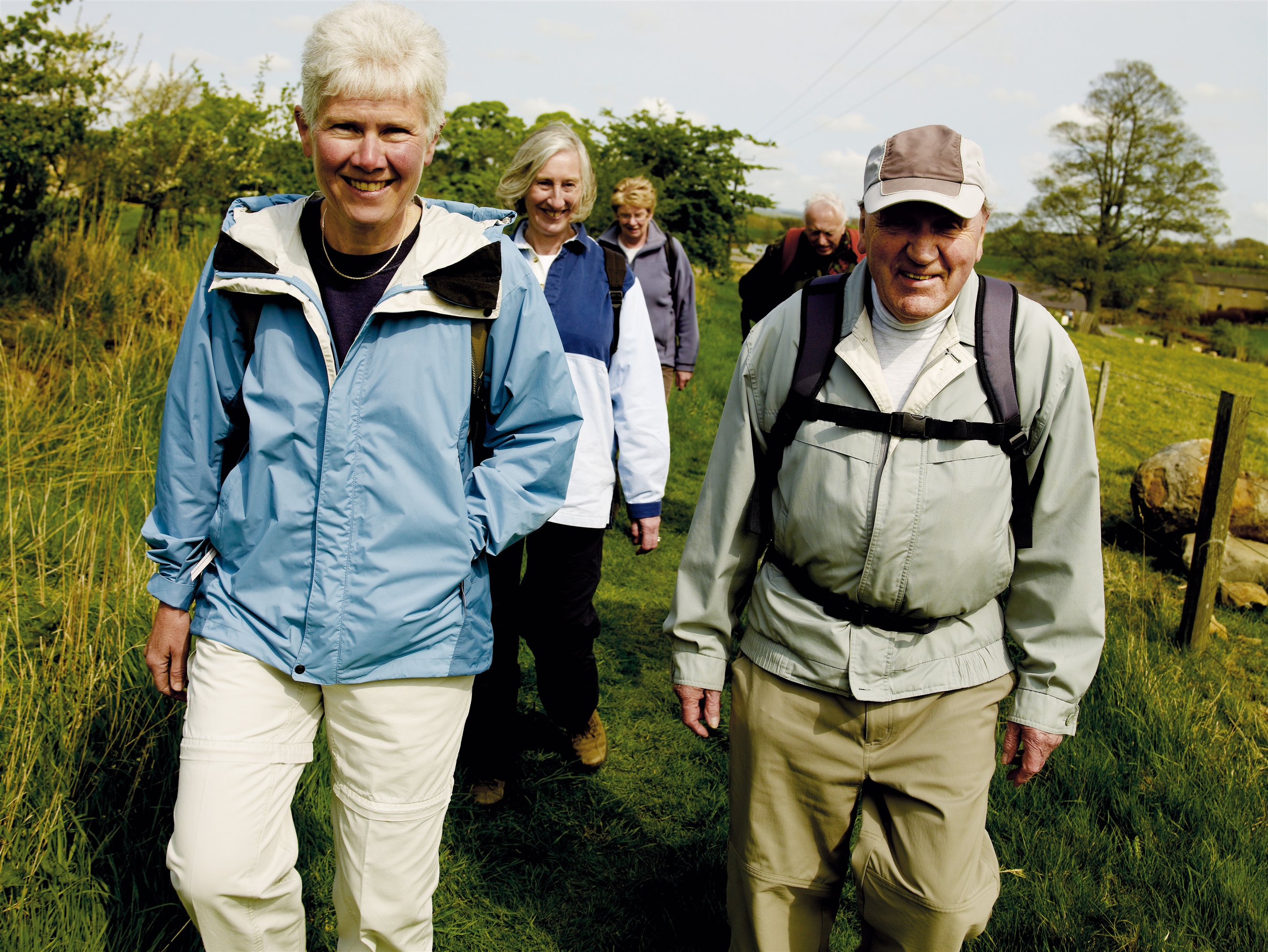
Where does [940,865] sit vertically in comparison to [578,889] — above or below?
above

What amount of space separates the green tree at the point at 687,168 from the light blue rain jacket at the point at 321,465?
11776 millimetres

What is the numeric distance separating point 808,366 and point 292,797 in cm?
148

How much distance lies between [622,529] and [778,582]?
442cm

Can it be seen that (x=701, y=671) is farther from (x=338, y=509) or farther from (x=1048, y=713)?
(x=338, y=509)

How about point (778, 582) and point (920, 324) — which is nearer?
point (920, 324)

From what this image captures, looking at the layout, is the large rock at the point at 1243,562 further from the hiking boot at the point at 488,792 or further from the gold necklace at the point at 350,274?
the gold necklace at the point at 350,274

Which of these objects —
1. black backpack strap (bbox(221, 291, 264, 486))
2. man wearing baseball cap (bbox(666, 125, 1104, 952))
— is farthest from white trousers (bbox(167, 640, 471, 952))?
man wearing baseball cap (bbox(666, 125, 1104, 952))

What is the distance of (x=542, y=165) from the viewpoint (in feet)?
11.5

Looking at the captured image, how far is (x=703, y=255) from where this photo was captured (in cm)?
1489

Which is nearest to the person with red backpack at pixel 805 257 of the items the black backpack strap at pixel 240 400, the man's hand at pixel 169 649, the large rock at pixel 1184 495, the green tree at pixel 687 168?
the large rock at pixel 1184 495

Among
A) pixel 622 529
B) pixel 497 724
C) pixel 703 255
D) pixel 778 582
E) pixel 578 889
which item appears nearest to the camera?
pixel 778 582

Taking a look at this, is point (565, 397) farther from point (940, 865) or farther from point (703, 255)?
point (703, 255)

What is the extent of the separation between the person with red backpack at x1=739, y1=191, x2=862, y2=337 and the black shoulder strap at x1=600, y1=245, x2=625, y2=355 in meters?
2.38

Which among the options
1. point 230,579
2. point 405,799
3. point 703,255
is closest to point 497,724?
point 405,799
